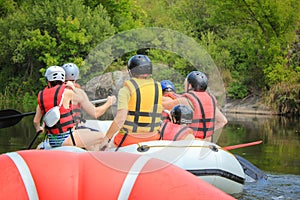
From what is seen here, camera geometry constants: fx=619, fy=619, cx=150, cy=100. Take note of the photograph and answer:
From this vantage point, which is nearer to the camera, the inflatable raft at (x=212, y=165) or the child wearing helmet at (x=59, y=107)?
the child wearing helmet at (x=59, y=107)

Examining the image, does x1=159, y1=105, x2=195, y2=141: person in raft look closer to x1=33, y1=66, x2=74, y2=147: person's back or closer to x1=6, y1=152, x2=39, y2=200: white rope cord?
x1=33, y1=66, x2=74, y2=147: person's back

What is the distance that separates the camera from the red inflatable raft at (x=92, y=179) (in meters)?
2.98

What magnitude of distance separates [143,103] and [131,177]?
1866 mm

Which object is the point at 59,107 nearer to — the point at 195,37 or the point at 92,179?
the point at 92,179

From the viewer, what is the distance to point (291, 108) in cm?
2166

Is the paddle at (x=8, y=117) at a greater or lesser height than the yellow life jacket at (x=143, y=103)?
lesser

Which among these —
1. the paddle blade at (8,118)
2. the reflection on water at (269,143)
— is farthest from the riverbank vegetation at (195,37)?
the paddle blade at (8,118)

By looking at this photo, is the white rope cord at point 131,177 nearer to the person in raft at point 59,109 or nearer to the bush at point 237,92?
the person in raft at point 59,109

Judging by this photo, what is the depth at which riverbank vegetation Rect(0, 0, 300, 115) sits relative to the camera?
77.6 feet

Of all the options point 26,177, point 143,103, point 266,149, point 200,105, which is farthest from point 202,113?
point 266,149

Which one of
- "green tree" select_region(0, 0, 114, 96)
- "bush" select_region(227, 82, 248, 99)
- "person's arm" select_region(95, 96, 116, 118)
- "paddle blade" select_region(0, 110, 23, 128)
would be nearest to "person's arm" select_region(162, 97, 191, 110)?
"person's arm" select_region(95, 96, 116, 118)

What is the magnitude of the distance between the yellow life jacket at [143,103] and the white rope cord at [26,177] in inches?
69.0

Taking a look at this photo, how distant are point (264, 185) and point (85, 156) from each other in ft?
14.1

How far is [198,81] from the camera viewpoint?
6.30 metres
